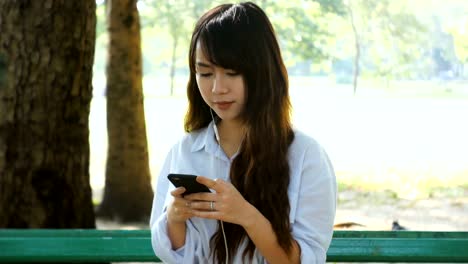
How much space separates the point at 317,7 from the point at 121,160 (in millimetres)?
7589

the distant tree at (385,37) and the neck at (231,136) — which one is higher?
the distant tree at (385,37)

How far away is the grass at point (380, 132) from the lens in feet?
49.2

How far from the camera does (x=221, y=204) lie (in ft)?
6.11

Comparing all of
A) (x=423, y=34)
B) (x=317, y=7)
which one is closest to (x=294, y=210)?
(x=317, y=7)

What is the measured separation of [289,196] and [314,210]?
0.22ft

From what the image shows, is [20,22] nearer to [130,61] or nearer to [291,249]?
[291,249]

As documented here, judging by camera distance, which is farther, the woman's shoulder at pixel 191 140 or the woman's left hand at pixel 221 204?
the woman's shoulder at pixel 191 140

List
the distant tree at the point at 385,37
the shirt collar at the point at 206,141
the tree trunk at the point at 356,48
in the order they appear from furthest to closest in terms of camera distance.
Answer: the distant tree at the point at 385,37
the tree trunk at the point at 356,48
the shirt collar at the point at 206,141

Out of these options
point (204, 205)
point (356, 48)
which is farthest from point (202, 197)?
point (356, 48)

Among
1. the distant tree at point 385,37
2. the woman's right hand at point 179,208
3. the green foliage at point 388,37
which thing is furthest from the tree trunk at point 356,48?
the woman's right hand at point 179,208

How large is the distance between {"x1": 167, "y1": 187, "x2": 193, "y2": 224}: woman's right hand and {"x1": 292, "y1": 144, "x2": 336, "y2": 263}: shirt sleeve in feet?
0.85

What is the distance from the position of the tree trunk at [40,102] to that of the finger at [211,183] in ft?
7.23

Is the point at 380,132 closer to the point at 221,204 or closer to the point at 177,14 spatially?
the point at 177,14

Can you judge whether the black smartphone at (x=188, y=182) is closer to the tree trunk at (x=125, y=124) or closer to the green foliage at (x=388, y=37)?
the tree trunk at (x=125, y=124)
